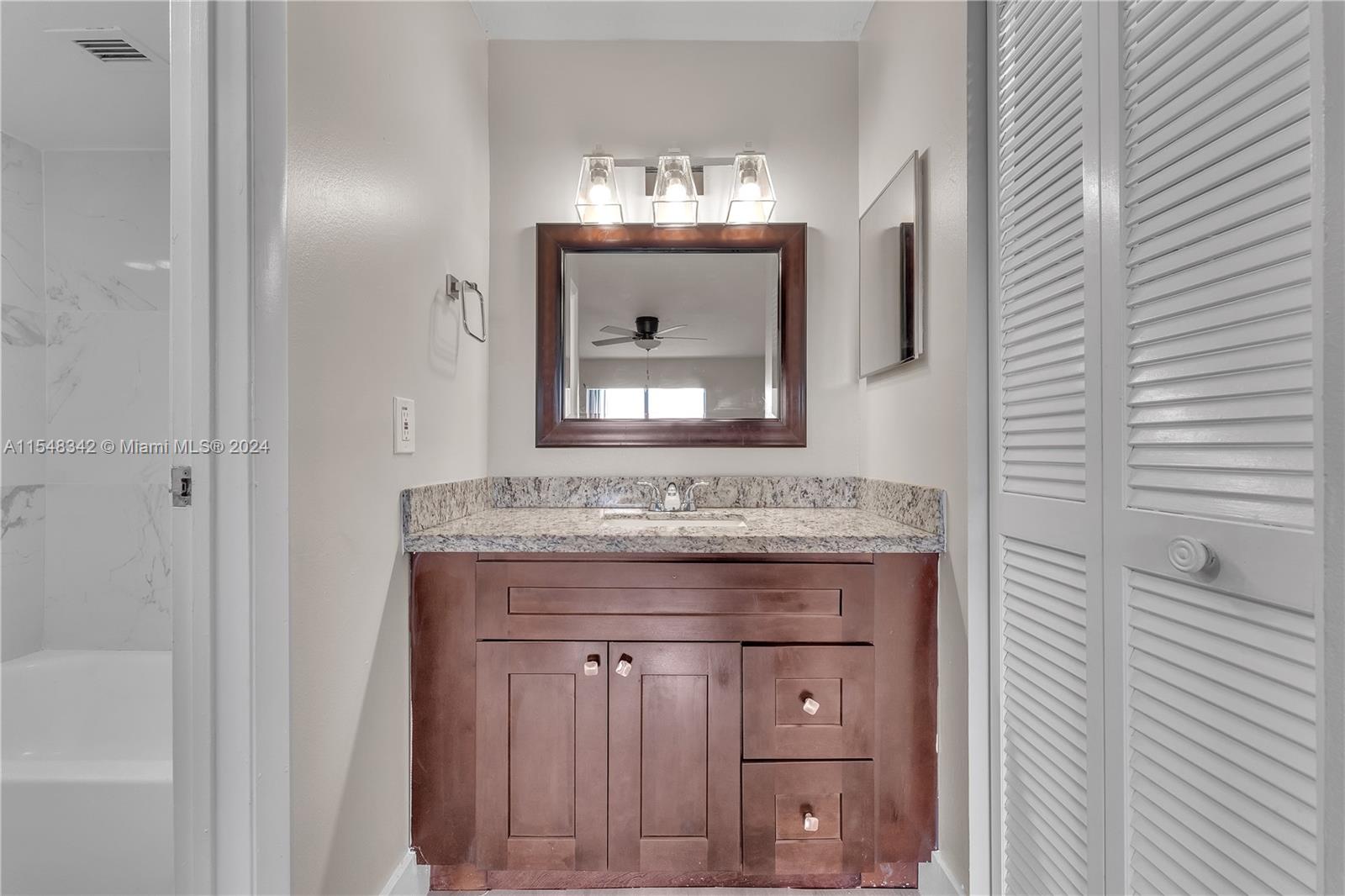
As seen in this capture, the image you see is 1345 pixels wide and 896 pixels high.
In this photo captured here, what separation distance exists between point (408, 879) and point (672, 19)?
243 centimetres

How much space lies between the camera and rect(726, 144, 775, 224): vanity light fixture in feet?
6.66

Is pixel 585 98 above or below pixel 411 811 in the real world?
above

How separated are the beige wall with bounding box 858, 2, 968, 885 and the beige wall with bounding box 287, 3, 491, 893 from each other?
3.95 feet

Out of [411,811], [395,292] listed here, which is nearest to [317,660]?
[411,811]

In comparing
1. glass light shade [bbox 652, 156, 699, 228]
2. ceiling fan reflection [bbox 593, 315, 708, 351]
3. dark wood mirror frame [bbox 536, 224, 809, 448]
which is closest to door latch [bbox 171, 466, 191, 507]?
dark wood mirror frame [bbox 536, 224, 809, 448]

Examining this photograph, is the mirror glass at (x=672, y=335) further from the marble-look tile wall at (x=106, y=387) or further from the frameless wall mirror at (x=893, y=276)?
the marble-look tile wall at (x=106, y=387)

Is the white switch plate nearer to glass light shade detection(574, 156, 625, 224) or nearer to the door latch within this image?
the door latch

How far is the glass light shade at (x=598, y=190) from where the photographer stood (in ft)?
6.67

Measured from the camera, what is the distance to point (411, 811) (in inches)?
59.3

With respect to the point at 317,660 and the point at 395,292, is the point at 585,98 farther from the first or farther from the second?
the point at 317,660

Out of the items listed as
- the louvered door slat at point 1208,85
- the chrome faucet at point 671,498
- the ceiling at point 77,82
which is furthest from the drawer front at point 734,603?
the ceiling at point 77,82

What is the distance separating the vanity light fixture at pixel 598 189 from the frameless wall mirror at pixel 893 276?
31.1 inches

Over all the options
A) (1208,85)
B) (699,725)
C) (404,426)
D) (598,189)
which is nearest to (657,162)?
(598,189)

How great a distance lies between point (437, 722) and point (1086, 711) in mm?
1294
